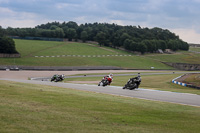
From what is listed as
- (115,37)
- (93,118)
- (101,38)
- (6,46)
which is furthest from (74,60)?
(93,118)

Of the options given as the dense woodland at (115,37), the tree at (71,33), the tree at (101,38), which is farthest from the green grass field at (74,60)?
the tree at (71,33)

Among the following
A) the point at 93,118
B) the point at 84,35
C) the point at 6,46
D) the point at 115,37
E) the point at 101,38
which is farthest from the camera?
the point at 84,35

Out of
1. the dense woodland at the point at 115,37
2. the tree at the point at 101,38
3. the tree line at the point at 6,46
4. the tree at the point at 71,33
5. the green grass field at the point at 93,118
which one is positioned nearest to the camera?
the green grass field at the point at 93,118

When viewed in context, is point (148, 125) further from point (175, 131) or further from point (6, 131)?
point (6, 131)

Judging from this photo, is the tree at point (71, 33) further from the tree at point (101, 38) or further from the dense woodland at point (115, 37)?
the tree at point (101, 38)

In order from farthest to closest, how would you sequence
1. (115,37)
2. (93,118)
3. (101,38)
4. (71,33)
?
(71,33)
(115,37)
(101,38)
(93,118)

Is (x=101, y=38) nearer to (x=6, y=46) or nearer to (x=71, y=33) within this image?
(x=71, y=33)

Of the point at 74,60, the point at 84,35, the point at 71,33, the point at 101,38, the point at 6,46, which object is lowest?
the point at 74,60

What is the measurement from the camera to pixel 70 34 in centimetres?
18925

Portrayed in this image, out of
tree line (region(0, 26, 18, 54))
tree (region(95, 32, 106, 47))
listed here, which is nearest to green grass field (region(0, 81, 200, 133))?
tree line (region(0, 26, 18, 54))

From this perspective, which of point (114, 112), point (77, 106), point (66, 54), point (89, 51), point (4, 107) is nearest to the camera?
point (4, 107)

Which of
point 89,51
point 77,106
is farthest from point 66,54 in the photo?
point 77,106

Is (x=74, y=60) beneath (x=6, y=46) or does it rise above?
beneath

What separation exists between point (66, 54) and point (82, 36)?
199 feet
